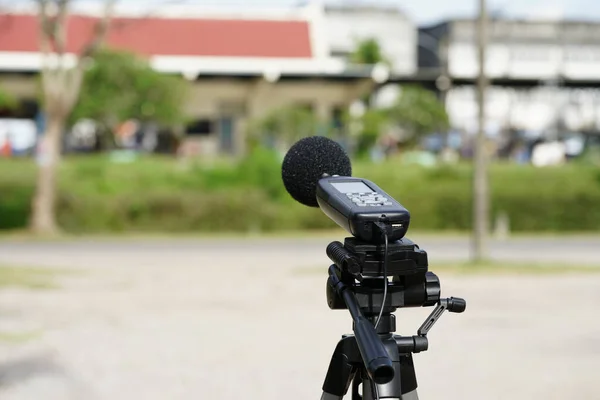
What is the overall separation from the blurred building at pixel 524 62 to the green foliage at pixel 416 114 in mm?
22182

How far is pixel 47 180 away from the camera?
25.4 m

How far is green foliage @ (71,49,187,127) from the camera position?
3769 cm

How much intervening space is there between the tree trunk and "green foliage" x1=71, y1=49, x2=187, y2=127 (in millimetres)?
12063

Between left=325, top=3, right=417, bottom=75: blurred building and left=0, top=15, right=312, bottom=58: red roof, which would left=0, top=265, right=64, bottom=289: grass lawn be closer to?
left=0, top=15, right=312, bottom=58: red roof

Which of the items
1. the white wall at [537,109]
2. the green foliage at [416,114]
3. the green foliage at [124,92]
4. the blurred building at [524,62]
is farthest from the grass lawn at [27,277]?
the white wall at [537,109]

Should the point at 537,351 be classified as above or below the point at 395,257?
below

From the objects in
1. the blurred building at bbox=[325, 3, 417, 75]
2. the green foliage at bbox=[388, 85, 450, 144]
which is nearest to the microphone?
the green foliage at bbox=[388, 85, 450, 144]

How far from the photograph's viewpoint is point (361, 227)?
2.50 metres

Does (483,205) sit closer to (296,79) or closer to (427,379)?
(427,379)

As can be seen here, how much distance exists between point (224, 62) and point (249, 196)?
22451 millimetres

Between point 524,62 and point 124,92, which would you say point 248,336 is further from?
point 524,62

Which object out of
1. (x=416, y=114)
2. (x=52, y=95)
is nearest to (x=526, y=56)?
(x=416, y=114)

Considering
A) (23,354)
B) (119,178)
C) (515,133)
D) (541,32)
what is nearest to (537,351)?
(23,354)

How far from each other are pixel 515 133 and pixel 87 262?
175 ft
